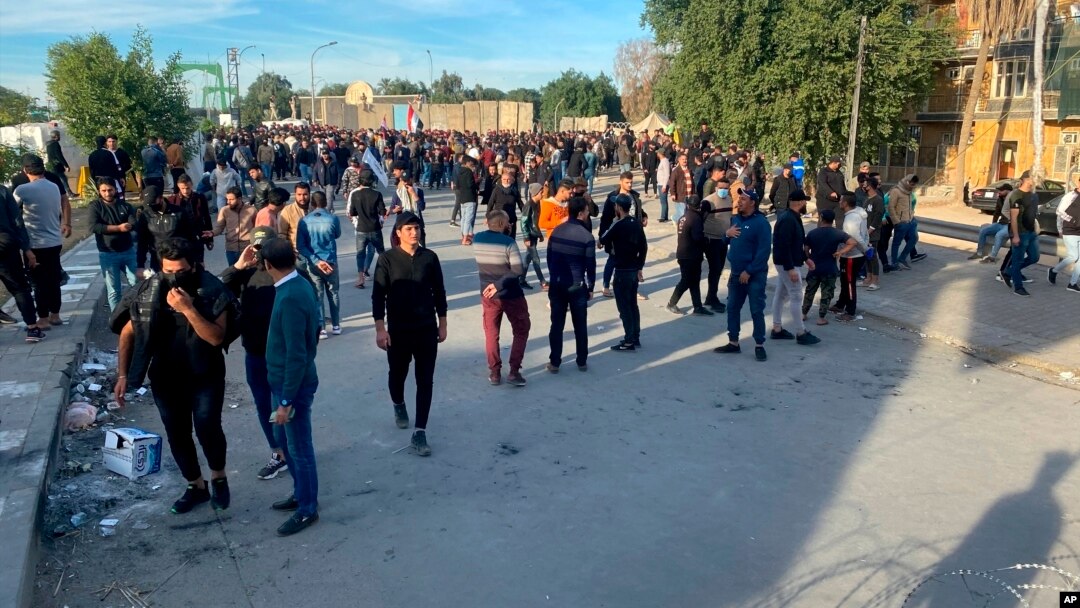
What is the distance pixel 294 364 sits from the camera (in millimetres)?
4359

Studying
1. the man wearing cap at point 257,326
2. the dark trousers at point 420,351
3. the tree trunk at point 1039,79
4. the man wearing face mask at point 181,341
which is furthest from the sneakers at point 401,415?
the tree trunk at point 1039,79

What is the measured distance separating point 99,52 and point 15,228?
13.0 metres

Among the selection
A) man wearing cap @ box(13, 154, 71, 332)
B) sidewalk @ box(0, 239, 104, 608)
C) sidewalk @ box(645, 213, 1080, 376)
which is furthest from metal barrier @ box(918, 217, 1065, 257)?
man wearing cap @ box(13, 154, 71, 332)

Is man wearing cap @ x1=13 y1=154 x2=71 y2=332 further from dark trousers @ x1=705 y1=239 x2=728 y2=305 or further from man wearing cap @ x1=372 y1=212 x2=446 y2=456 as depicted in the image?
dark trousers @ x1=705 y1=239 x2=728 y2=305

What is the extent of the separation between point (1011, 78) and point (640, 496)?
111 ft

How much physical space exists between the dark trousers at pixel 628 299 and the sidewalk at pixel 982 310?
2784 millimetres

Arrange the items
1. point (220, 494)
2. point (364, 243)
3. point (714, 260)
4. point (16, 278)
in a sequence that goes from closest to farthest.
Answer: point (220, 494), point (16, 278), point (714, 260), point (364, 243)

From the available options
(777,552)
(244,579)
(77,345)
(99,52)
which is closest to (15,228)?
(77,345)

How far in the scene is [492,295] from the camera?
7074 millimetres

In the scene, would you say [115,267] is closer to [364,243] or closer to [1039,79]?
[364,243]

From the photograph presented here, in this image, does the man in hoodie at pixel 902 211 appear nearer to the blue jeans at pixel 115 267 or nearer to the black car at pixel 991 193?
the blue jeans at pixel 115 267

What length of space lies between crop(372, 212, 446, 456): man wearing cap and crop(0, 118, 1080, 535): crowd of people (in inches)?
0.4

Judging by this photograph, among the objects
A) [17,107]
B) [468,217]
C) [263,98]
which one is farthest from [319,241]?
[263,98]

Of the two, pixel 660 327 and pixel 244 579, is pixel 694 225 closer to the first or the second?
pixel 660 327
